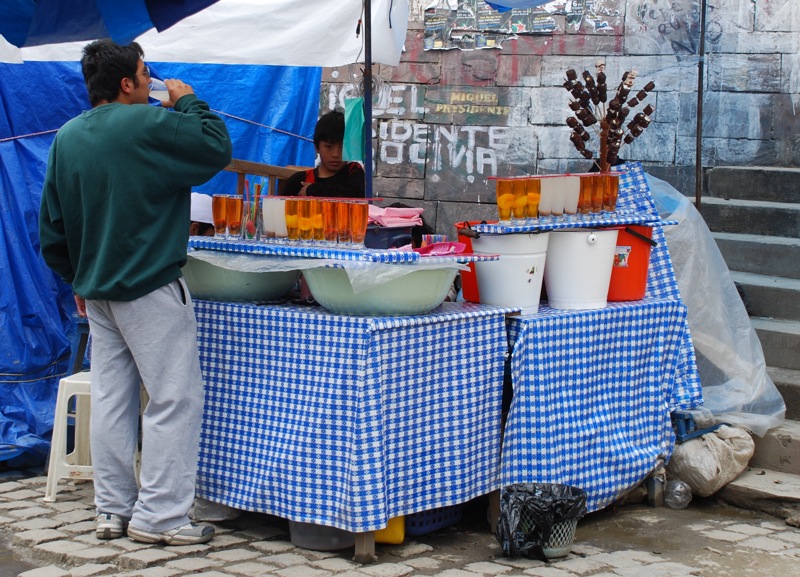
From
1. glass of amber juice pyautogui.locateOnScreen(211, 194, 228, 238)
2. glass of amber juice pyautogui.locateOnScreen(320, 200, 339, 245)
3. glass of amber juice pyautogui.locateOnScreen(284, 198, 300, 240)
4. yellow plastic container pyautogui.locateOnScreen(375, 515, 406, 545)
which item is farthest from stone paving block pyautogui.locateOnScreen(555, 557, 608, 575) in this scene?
glass of amber juice pyautogui.locateOnScreen(211, 194, 228, 238)

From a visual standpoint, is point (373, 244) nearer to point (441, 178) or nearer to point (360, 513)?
point (360, 513)

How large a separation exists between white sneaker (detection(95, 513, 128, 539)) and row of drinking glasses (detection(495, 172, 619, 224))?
2.11 metres

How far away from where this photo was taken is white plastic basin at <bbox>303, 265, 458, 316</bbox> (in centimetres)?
385

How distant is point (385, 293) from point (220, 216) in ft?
3.47

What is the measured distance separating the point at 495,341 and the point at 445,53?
206 inches

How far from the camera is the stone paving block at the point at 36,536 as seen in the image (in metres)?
4.09

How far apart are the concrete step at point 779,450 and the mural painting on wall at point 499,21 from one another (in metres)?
4.25

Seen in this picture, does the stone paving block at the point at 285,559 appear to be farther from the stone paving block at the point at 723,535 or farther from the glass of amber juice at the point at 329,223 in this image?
the stone paving block at the point at 723,535

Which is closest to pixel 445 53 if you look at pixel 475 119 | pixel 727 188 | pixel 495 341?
pixel 475 119

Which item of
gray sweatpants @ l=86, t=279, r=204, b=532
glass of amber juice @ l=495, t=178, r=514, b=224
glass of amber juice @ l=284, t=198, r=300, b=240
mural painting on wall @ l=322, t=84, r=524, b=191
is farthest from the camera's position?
mural painting on wall @ l=322, t=84, r=524, b=191

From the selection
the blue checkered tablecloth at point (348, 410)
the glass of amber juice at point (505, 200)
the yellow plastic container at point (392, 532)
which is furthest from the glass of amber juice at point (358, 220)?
the yellow plastic container at point (392, 532)

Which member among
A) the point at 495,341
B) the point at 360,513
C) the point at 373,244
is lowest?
the point at 360,513

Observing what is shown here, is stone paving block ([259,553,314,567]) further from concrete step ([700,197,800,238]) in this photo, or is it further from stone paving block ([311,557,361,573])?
concrete step ([700,197,800,238])

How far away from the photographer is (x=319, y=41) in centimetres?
571
